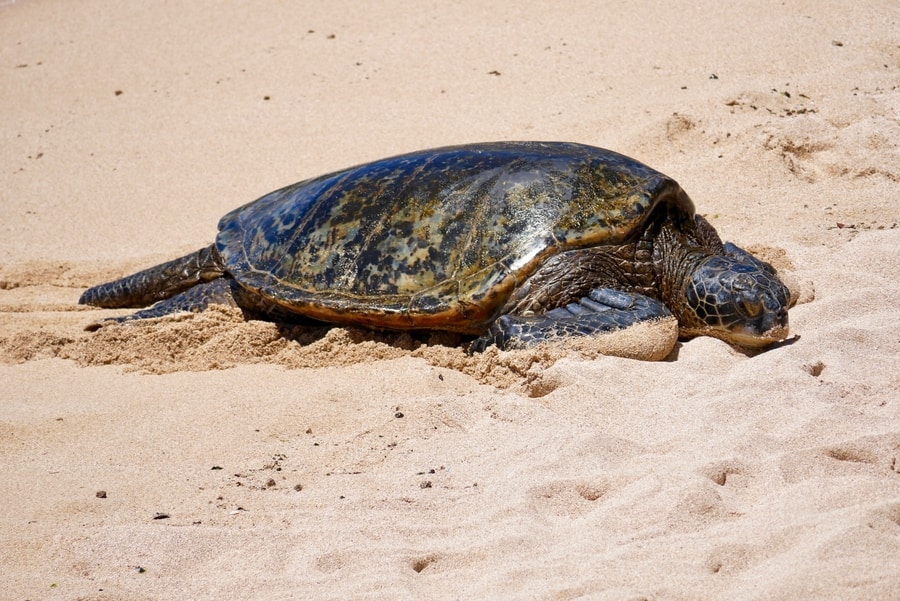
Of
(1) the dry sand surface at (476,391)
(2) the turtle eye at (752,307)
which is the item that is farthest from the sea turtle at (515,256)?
(1) the dry sand surface at (476,391)

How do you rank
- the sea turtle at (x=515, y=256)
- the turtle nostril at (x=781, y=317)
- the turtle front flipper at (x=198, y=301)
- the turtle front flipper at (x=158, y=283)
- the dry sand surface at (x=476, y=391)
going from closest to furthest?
the dry sand surface at (x=476, y=391) → the turtle nostril at (x=781, y=317) → the sea turtle at (x=515, y=256) → the turtle front flipper at (x=198, y=301) → the turtle front flipper at (x=158, y=283)

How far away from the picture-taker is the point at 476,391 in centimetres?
403

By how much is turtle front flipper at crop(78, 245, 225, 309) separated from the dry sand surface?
186 mm

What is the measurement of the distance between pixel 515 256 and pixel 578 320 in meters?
0.47

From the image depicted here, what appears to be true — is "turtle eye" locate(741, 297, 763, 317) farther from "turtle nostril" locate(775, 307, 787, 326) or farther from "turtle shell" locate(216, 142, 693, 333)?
"turtle shell" locate(216, 142, 693, 333)

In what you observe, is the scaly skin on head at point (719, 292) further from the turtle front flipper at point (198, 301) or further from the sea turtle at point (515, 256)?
the turtle front flipper at point (198, 301)

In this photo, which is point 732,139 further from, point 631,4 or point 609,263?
point 631,4

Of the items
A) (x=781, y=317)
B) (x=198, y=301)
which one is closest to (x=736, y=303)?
(x=781, y=317)

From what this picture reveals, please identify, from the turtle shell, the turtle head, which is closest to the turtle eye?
the turtle head

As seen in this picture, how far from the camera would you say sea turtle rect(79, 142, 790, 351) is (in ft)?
14.4

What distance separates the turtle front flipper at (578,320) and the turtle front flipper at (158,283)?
2.20 metres

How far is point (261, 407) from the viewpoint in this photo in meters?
4.01

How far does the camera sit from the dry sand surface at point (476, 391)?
2697 mm

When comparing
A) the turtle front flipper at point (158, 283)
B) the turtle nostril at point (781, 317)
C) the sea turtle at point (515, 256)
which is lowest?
the turtle front flipper at point (158, 283)
